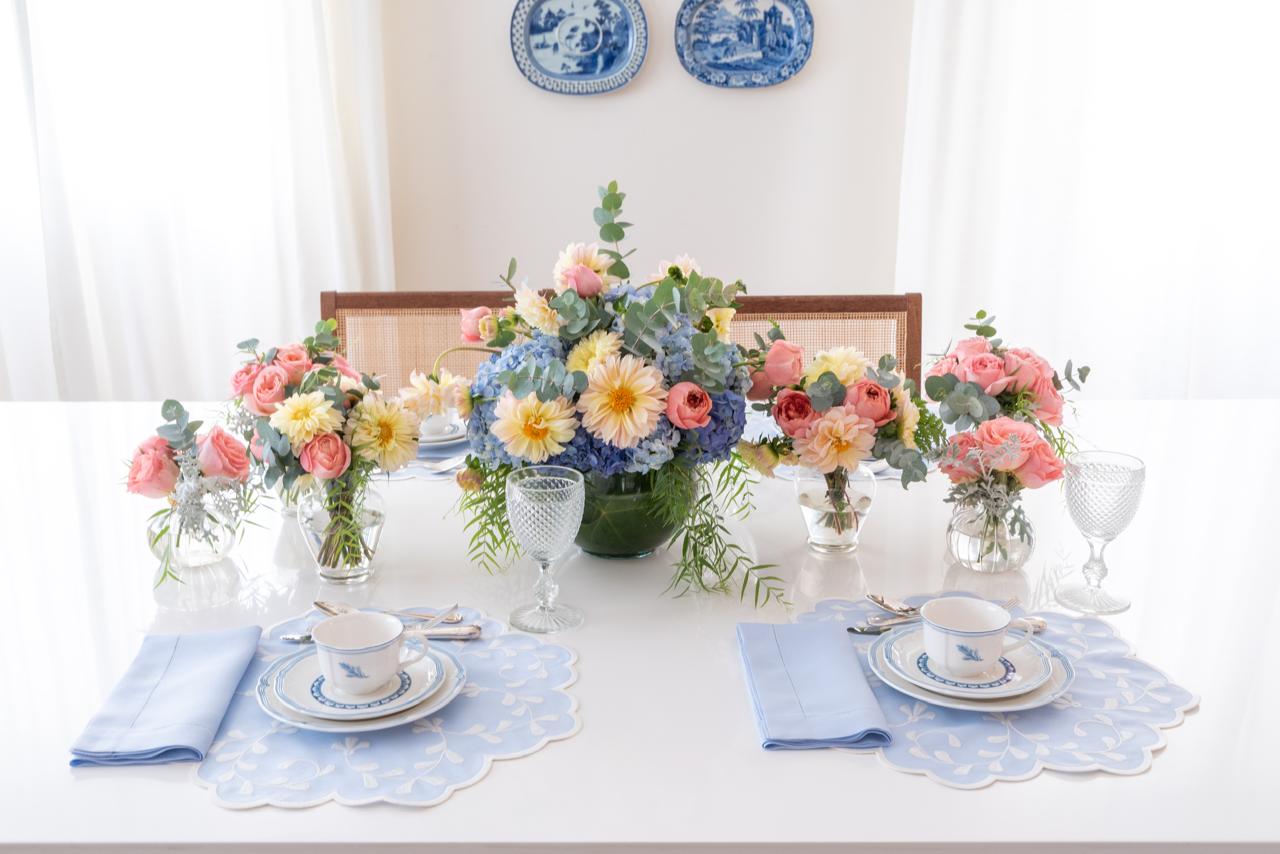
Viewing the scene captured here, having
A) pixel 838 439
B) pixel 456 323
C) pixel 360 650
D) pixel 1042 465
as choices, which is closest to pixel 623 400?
pixel 838 439

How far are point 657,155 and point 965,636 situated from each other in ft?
8.73

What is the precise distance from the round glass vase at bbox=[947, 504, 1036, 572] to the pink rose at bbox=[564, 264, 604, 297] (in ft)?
1.62

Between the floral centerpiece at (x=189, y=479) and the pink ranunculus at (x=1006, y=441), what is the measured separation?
0.82 meters

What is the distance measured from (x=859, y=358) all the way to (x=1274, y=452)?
894 millimetres

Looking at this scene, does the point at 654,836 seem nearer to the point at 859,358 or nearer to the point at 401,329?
the point at 859,358

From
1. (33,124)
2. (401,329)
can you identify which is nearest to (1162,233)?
(401,329)

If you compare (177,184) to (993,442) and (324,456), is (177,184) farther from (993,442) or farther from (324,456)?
(993,442)

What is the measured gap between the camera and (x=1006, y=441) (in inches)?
48.0

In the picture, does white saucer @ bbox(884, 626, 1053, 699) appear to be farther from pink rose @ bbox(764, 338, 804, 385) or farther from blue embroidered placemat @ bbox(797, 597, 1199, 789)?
pink rose @ bbox(764, 338, 804, 385)

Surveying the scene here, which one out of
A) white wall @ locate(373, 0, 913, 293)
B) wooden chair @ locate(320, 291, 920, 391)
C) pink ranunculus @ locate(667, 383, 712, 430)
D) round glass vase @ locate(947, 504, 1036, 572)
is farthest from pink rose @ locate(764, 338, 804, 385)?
white wall @ locate(373, 0, 913, 293)

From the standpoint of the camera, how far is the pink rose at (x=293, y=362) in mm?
1259

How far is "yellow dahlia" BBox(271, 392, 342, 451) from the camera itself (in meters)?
1.18

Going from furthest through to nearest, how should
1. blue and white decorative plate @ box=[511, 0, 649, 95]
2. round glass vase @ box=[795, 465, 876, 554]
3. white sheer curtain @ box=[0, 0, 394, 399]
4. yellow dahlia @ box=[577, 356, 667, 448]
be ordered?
1. blue and white decorative plate @ box=[511, 0, 649, 95]
2. white sheer curtain @ box=[0, 0, 394, 399]
3. round glass vase @ box=[795, 465, 876, 554]
4. yellow dahlia @ box=[577, 356, 667, 448]

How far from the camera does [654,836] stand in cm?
80
